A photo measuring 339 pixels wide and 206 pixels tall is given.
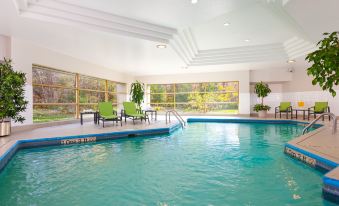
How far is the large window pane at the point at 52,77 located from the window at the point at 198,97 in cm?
635

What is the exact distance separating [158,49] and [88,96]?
4744 mm

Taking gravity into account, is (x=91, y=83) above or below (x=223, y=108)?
above

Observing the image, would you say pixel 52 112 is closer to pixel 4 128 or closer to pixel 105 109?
pixel 105 109

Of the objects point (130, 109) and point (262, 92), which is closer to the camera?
point (130, 109)

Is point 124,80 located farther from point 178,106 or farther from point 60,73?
point 60,73

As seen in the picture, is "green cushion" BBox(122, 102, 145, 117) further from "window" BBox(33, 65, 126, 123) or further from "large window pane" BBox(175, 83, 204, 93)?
"large window pane" BBox(175, 83, 204, 93)

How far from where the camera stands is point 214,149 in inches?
190

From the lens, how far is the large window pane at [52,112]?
305 inches

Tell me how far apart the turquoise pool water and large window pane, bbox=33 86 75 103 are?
357 cm

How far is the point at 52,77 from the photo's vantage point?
8445 millimetres

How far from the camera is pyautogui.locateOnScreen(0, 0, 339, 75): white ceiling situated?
5012 mm

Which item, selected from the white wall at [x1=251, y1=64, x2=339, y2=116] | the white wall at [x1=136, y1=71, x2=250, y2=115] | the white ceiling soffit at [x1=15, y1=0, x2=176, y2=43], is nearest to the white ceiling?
the white ceiling soffit at [x1=15, y1=0, x2=176, y2=43]

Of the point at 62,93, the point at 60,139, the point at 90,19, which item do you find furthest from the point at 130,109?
the point at 90,19

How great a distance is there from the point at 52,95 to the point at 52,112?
696 millimetres
